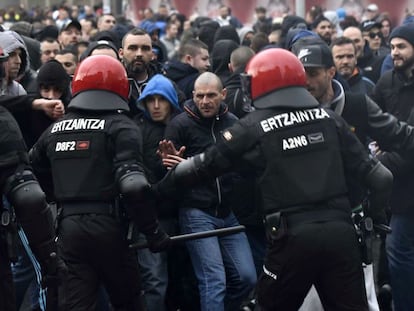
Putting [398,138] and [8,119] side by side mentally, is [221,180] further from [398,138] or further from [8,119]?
[8,119]

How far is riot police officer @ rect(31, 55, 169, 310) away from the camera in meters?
6.16

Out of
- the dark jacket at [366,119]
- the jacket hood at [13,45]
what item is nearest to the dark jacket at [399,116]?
the dark jacket at [366,119]

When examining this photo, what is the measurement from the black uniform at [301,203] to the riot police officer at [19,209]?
3.56 feet

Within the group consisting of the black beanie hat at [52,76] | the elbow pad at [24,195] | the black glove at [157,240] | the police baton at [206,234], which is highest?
the black beanie hat at [52,76]

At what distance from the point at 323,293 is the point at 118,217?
137cm

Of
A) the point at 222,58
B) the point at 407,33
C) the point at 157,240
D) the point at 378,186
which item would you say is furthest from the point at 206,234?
the point at 222,58

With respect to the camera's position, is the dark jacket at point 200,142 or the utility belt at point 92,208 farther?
the dark jacket at point 200,142

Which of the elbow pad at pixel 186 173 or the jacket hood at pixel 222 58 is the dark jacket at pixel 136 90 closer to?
the jacket hood at pixel 222 58

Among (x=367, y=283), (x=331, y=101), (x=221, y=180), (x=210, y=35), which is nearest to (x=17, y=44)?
(x=221, y=180)

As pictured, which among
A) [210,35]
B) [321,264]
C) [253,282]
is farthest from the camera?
[210,35]

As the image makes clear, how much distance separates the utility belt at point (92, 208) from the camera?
6.21 meters

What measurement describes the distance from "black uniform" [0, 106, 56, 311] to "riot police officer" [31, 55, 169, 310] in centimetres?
46

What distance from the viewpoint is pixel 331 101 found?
654 cm

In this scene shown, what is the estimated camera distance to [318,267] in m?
5.62
